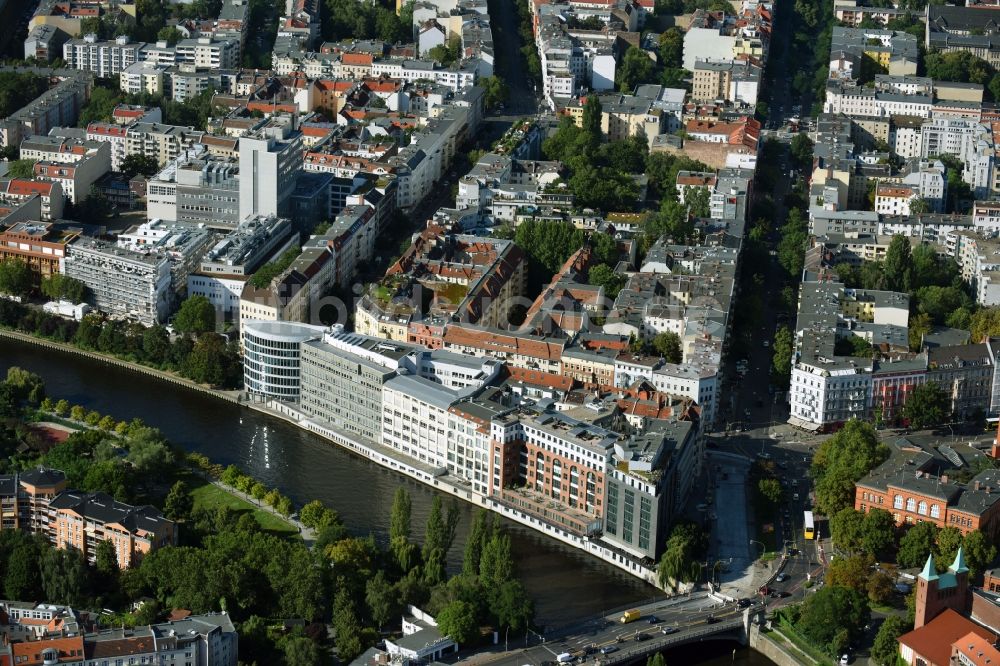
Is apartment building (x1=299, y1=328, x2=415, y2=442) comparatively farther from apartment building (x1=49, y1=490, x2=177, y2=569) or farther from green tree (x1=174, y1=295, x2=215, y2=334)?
apartment building (x1=49, y1=490, x2=177, y2=569)

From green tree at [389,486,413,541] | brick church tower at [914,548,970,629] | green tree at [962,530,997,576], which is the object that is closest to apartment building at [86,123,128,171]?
green tree at [389,486,413,541]

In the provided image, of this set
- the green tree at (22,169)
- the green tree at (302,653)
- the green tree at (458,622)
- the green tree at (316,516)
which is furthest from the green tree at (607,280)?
the green tree at (302,653)

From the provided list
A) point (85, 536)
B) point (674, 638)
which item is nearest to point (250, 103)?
point (85, 536)

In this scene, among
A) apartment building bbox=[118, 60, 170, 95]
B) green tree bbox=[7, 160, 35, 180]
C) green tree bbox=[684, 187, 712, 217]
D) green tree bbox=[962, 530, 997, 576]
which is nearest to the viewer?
green tree bbox=[962, 530, 997, 576]

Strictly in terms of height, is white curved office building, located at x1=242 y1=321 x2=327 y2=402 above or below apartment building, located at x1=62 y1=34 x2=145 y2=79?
below

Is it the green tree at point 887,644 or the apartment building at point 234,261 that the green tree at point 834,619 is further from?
the apartment building at point 234,261

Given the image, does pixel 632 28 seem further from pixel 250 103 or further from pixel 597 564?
pixel 597 564
